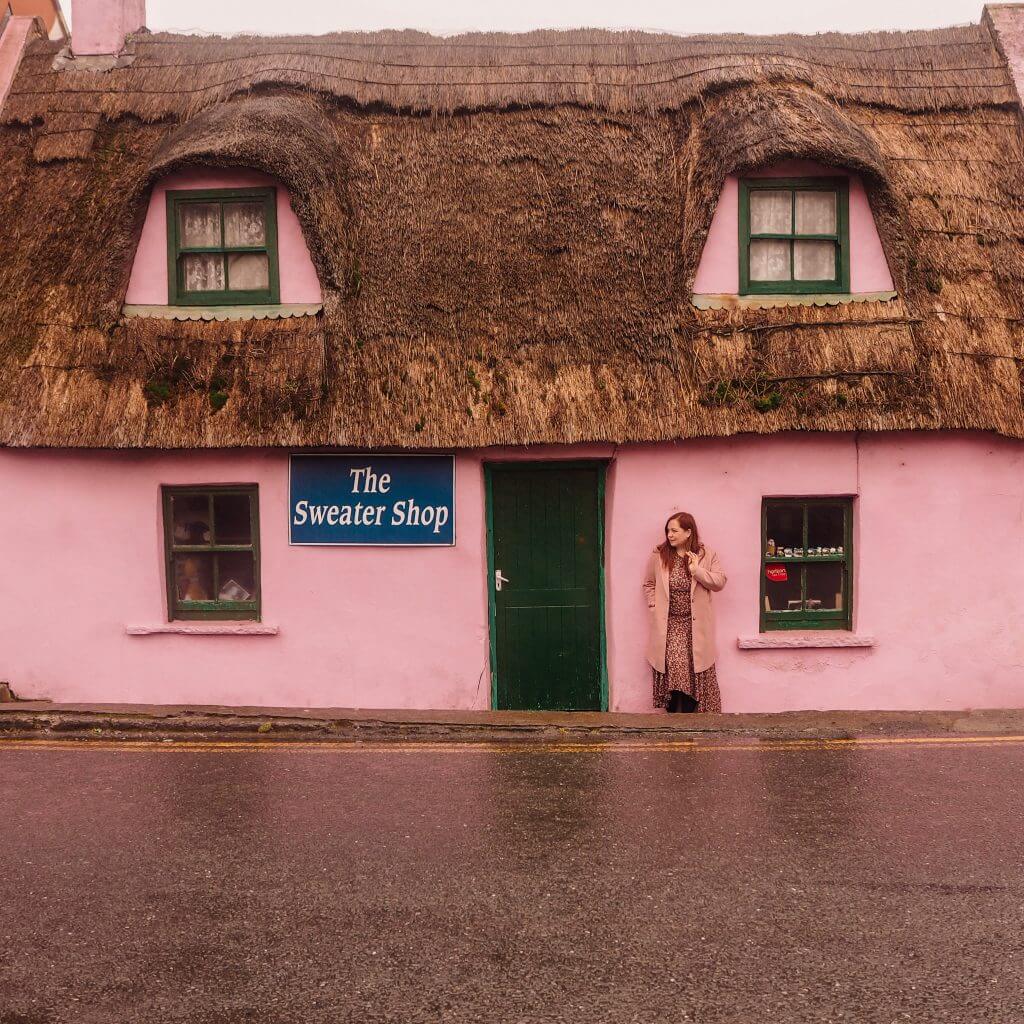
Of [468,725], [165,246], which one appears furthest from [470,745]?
[165,246]

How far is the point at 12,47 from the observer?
13.5 metres

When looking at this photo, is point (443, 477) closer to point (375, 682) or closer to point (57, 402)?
point (375, 682)

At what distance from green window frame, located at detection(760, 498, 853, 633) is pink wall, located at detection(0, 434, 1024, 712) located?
0.19m

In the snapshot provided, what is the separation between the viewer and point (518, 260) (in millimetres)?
11594

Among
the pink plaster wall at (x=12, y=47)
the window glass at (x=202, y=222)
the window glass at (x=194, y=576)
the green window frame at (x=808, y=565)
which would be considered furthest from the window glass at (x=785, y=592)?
the pink plaster wall at (x=12, y=47)

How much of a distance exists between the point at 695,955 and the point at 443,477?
6.46 metres

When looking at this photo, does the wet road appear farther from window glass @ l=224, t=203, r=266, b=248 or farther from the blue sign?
window glass @ l=224, t=203, r=266, b=248

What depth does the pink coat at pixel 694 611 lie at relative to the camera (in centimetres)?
1074

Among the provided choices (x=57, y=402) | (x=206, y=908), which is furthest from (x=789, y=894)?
(x=57, y=402)

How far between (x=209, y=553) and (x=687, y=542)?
14.4ft

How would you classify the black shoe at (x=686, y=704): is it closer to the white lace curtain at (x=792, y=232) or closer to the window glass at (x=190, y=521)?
the white lace curtain at (x=792, y=232)

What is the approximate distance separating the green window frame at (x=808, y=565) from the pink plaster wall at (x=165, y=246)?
474 centimetres

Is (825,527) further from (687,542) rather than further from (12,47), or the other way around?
(12,47)

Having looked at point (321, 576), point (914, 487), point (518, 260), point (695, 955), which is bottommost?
point (695, 955)
